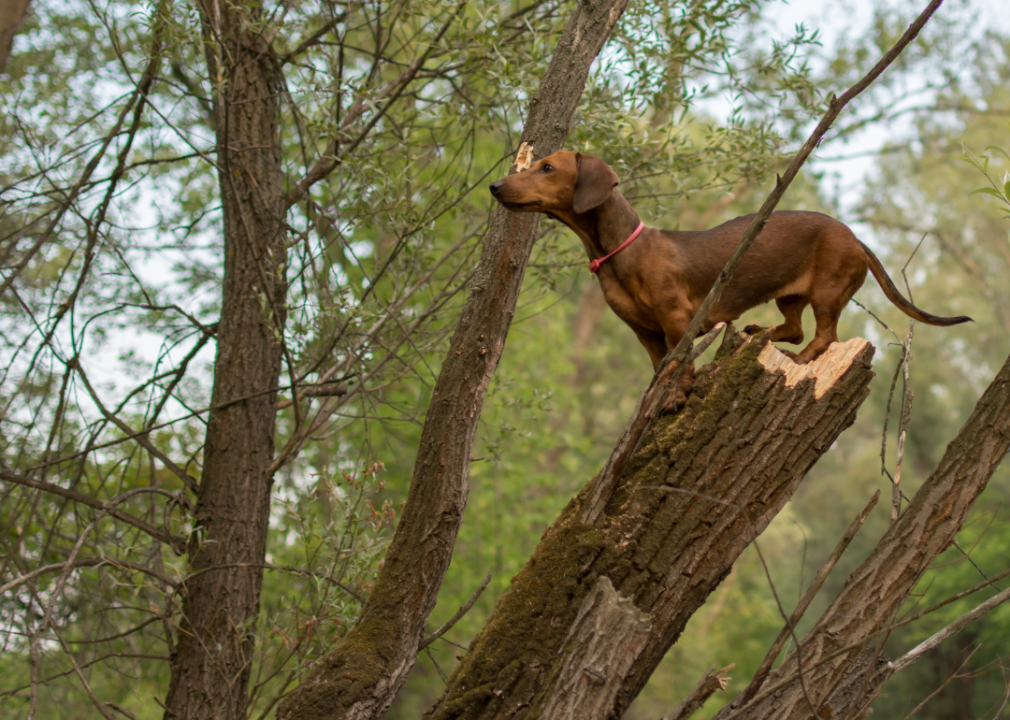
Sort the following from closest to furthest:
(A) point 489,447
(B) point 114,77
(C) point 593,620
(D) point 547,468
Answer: (C) point 593,620 < (A) point 489,447 < (B) point 114,77 < (D) point 547,468

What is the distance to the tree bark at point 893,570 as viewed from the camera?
2.98m

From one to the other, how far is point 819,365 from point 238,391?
3372 mm

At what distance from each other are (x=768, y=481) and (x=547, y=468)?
47.5 ft

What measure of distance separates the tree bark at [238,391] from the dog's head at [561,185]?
1860 millimetres

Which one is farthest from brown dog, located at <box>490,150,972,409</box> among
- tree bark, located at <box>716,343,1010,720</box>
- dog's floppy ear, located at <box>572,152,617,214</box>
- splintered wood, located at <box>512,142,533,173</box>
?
tree bark, located at <box>716,343,1010,720</box>

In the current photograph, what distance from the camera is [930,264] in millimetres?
25406

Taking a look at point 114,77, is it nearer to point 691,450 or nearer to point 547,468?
point 691,450

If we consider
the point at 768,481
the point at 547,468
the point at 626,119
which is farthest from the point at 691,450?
the point at 547,468

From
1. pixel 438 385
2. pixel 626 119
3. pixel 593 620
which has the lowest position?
pixel 593 620

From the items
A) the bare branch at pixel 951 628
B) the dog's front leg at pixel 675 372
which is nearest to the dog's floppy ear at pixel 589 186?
the dog's front leg at pixel 675 372

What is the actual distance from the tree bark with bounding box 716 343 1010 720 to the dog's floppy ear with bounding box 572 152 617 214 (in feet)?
5.62

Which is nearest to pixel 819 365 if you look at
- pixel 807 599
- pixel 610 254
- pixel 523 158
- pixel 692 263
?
pixel 692 263

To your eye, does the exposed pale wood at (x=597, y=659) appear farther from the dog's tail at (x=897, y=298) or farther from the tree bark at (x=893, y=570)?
the dog's tail at (x=897, y=298)

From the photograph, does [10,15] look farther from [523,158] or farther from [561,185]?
[561,185]
